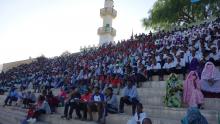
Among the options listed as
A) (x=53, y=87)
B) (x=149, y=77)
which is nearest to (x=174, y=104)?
(x=149, y=77)

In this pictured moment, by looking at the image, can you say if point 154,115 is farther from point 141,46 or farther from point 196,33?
point 141,46

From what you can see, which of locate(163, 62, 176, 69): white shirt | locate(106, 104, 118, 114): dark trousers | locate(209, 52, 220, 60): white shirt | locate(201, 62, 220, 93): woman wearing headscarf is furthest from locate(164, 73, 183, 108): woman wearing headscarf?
locate(163, 62, 176, 69): white shirt

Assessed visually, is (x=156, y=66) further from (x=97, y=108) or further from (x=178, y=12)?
(x=178, y=12)

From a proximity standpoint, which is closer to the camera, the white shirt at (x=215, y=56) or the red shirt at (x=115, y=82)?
the white shirt at (x=215, y=56)

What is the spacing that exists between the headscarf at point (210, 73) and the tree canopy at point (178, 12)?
65.1ft

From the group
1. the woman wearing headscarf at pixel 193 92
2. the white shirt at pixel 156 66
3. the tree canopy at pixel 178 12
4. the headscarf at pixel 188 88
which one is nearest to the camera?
the woman wearing headscarf at pixel 193 92

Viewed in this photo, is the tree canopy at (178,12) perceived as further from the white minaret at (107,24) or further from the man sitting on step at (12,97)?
the man sitting on step at (12,97)

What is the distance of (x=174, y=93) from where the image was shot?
939 cm

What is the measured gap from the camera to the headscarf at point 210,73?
9.55m

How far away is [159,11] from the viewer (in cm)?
3130

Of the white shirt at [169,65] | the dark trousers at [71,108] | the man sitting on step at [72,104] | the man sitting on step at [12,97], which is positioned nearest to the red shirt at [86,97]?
the man sitting on step at [72,104]

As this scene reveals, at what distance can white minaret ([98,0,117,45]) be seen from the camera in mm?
44969

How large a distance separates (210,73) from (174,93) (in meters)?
1.18

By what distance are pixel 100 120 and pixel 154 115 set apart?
163 cm
